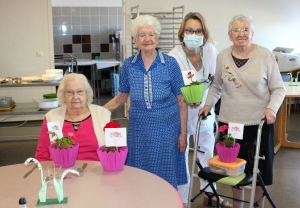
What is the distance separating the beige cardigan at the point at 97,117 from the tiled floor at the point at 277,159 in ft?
4.00

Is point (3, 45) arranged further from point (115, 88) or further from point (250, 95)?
point (250, 95)

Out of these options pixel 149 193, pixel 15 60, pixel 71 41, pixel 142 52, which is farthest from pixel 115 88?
pixel 149 193

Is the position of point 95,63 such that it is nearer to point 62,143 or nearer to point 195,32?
point 195,32

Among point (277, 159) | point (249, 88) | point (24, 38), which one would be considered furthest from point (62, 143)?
point (24, 38)

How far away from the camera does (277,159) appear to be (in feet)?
14.4

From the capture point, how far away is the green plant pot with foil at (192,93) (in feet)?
8.03

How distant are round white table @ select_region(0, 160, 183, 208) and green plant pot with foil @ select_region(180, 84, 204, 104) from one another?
0.70 meters

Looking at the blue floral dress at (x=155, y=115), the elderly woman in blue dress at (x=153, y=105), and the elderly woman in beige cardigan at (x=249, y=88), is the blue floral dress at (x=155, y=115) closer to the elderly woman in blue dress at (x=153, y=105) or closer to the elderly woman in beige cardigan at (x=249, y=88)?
the elderly woman in blue dress at (x=153, y=105)

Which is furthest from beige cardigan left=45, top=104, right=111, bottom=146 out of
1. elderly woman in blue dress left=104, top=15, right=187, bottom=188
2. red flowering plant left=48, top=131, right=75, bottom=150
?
red flowering plant left=48, top=131, right=75, bottom=150

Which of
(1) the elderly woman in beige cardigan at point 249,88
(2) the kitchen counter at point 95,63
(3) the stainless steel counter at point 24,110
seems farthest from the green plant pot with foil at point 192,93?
(2) the kitchen counter at point 95,63

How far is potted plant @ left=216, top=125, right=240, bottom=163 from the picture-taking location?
2293 millimetres

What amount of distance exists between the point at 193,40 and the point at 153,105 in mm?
614

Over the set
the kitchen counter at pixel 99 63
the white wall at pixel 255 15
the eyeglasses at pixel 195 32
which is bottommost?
the kitchen counter at pixel 99 63

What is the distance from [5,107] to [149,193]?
3121 mm
